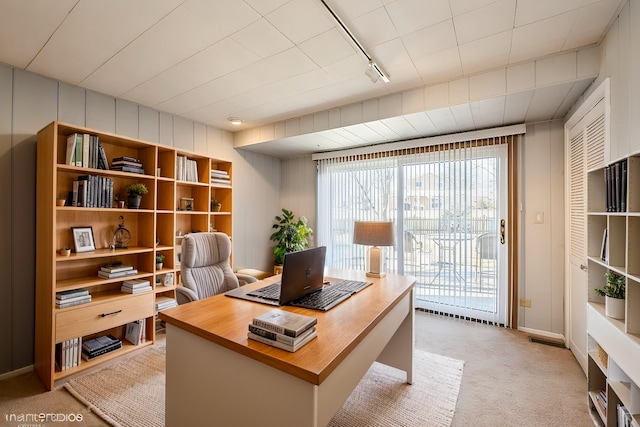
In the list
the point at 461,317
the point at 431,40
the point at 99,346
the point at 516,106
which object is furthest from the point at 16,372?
the point at 516,106

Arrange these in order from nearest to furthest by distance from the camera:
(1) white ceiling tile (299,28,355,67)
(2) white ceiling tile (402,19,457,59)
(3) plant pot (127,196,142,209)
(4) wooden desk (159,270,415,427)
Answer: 1. (4) wooden desk (159,270,415,427)
2. (2) white ceiling tile (402,19,457,59)
3. (1) white ceiling tile (299,28,355,67)
4. (3) plant pot (127,196,142,209)

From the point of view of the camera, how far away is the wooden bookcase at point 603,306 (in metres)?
1.36

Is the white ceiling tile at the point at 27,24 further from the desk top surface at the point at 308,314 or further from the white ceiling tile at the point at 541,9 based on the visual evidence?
the white ceiling tile at the point at 541,9

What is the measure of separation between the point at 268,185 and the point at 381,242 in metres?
2.87

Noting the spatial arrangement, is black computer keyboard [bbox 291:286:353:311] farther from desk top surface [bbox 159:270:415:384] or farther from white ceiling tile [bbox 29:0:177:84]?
white ceiling tile [bbox 29:0:177:84]

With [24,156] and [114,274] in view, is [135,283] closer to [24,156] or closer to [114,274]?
[114,274]

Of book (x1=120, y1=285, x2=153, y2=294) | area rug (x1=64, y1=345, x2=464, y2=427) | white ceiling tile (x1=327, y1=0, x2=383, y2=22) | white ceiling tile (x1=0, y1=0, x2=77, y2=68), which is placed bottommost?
area rug (x1=64, y1=345, x2=464, y2=427)

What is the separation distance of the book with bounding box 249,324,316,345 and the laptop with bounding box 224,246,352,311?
1.13ft

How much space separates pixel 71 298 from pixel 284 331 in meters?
2.15

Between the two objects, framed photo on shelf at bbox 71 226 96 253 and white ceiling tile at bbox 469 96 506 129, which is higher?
white ceiling tile at bbox 469 96 506 129

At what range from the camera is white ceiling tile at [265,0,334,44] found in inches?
63.9

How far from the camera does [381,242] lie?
7.42 feet

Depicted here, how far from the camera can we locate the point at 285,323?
45.3 inches

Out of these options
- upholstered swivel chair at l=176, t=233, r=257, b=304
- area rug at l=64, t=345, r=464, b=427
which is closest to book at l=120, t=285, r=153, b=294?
area rug at l=64, t=345, r=464, b=427
